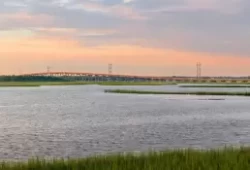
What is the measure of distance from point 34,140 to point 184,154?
44.3ft

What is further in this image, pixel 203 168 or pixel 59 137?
pixel 59 137

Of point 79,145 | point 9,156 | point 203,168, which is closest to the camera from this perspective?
point 203,168

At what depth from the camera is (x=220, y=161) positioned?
15609mm

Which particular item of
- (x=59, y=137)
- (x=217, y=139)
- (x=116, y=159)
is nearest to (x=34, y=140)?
(x=59, y=137)

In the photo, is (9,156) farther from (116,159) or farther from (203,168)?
(203,168)

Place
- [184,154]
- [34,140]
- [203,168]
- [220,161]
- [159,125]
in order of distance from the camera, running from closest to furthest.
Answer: [203,168]
[220,161]
[184,154]
[34,140]
[159,125]

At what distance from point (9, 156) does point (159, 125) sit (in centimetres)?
1810

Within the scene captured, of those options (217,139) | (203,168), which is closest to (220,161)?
(203,168)

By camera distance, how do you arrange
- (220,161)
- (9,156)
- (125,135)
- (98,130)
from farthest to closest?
1. (98,130)
2. (125,135)
3. (9,156)
4. (220,161)

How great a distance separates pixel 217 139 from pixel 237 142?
1.92m

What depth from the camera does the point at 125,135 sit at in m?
30.5

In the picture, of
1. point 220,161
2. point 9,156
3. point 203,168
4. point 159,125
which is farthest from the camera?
point 159,125

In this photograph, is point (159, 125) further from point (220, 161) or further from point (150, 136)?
point (220, 161)

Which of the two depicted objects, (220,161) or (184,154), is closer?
(220,161)
